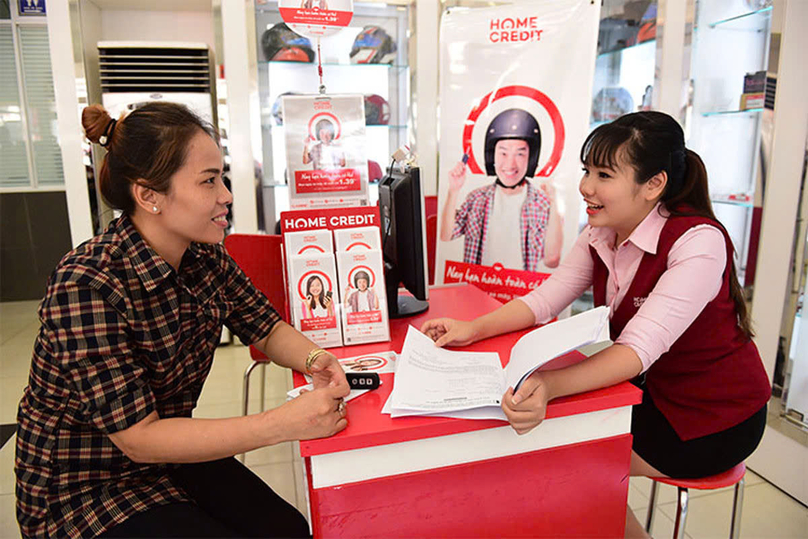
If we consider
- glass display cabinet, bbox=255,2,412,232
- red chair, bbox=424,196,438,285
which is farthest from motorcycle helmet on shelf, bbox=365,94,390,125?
red chair, bbox=424,196,438,285

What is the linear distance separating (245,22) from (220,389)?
2.12 metres

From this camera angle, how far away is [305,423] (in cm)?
94

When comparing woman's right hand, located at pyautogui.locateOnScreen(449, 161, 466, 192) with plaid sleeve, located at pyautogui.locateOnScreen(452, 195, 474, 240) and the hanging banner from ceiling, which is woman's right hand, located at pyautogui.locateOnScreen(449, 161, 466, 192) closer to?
plaid sleeve, located at pyautogui.locateOnScreen(452, 195, 474, 240)

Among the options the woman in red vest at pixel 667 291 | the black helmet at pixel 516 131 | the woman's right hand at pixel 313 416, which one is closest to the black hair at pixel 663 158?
the woman in red vest at pixel 667 291

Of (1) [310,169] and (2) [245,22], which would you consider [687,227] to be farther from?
(2) [245,22]

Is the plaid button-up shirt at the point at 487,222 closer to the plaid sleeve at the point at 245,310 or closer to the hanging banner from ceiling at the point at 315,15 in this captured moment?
the hanging banner from ceiling at the point at 315,15

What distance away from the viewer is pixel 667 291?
1.19 meters

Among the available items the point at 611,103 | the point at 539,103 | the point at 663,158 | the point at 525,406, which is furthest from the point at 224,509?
the point at 611,103

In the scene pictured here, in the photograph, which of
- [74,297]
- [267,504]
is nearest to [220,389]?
[267,504]

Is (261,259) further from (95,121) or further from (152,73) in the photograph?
(152,73)

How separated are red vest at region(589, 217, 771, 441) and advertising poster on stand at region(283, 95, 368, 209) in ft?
5.19

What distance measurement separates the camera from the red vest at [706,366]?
130cm

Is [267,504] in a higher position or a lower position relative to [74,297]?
lower

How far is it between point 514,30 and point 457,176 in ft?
2.23
